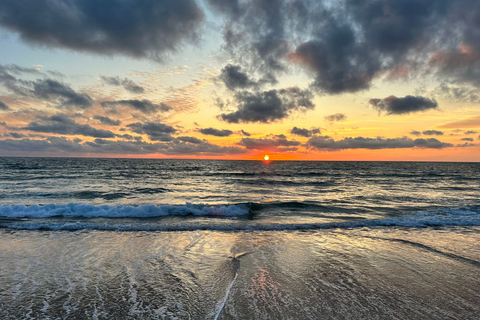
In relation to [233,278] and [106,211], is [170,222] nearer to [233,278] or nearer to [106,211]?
[106,211]

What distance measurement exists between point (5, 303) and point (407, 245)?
11715 mm

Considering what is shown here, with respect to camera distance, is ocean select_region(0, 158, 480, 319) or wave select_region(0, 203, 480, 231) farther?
wave select_region(0, 203, 480, 231)

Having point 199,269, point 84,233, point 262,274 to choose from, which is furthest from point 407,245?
point 84,233

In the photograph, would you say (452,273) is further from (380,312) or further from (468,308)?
(380,312)

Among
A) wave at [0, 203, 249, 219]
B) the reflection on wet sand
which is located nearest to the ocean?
the reflection on wet sand

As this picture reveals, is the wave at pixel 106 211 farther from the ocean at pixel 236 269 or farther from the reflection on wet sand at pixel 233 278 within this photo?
the reflection on wet sand at pixel 233 278

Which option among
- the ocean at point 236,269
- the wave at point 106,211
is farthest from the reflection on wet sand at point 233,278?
the wave at point 106,211

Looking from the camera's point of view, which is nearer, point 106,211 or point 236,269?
point 236,269

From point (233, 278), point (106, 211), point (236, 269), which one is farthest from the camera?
point (106, 211)

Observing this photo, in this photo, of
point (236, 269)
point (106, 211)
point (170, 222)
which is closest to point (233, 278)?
point (236, 269)

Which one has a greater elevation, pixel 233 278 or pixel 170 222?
pixel 233 278

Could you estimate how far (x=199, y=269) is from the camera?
22.1 feet

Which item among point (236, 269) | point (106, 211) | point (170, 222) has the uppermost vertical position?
point (236, 269)

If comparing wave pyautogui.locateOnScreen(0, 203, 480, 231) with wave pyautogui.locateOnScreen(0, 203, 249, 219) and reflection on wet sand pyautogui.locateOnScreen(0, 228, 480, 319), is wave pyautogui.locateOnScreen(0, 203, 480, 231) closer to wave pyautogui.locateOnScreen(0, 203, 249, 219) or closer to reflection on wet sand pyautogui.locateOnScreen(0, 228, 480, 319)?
wave pyautogui.locateOnScreen(0, 203, 249, 219)
